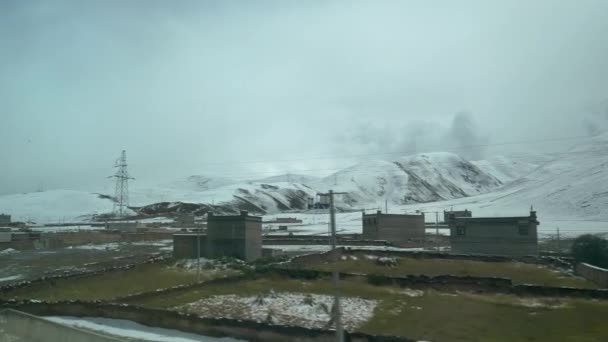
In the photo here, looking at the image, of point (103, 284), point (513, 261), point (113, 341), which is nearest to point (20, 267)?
point (103, 284)

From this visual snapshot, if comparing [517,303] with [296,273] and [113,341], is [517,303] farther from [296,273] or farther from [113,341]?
[113,341]

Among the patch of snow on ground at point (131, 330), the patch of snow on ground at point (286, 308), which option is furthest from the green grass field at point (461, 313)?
the patch of snow on ground at point (131, 330)

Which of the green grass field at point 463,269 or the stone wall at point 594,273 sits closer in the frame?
the stone wall at point 594,273

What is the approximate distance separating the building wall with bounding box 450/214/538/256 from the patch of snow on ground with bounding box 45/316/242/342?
132ft

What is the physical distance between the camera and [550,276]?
38.7 meters

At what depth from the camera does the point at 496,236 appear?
53.9 m

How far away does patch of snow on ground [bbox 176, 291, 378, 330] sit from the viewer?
25.4m

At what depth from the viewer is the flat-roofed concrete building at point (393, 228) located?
77.7m

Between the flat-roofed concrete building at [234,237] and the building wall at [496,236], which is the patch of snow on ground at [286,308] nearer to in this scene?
the flat-roofed concrete building at [234,237]

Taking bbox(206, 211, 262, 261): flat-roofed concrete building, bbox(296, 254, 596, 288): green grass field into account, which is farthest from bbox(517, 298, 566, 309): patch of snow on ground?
bbox(206, 211, 262, 261): flat-roofed concrete building

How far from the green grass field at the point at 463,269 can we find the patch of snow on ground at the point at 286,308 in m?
12.1

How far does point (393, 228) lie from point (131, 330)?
60.0m

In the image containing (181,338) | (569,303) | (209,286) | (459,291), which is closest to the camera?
(181,338)

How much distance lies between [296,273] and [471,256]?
20.0 meters
